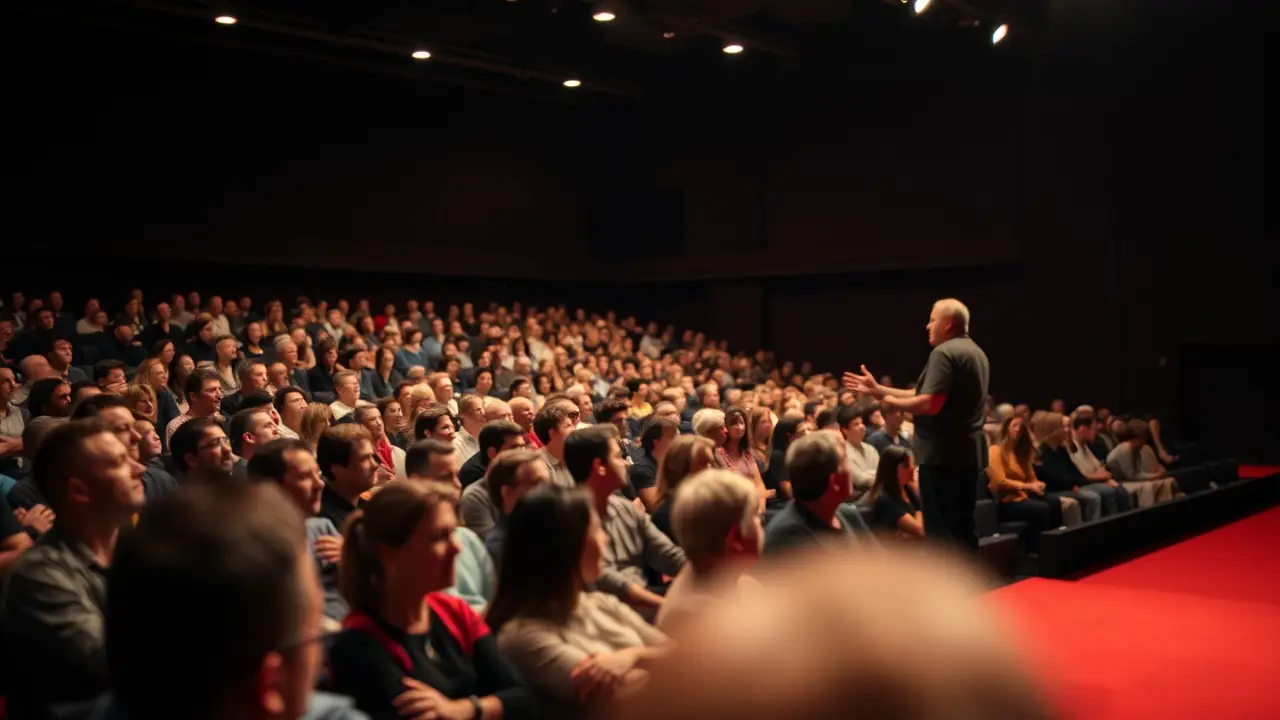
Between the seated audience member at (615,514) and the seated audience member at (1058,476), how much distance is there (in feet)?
13.6

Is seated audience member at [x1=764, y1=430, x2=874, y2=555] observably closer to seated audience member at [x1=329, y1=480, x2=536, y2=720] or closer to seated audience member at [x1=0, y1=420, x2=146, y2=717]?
seated audience member at [x1=329, y1=480, x2=536, y2=720]

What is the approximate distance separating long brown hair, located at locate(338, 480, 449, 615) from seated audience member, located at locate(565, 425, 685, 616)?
4.53ft

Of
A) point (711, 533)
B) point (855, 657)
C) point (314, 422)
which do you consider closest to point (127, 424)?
point (314, 422)

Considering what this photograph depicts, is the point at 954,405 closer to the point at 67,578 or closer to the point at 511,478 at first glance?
the point at 511,478

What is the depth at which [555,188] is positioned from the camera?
16516 mm

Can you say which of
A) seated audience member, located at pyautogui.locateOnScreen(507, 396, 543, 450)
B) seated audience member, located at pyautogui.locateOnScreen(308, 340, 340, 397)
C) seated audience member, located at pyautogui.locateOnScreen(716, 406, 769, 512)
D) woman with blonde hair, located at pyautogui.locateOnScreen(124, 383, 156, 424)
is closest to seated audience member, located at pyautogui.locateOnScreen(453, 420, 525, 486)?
seated audience member, located at pyautogui.locateOnScreen(507, 396, 543, 450)

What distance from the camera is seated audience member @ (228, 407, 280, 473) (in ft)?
14.4

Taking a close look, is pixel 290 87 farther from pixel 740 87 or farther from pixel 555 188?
pixel 740 87

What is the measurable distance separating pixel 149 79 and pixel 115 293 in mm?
2441

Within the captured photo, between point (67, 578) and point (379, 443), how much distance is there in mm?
2942

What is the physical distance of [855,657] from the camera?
0.54 m

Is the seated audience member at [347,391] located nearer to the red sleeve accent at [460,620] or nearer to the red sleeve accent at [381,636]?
the red sleeve accent at [460,620]

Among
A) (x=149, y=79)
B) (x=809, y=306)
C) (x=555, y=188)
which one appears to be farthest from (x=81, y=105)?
(x=809, y=306)

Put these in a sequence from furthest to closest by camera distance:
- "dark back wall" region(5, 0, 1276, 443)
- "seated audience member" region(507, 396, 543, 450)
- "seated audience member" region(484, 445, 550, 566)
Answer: "dark back wall" region(5, 0, 1276, 443), "seated audience member" region(507, 396, 543, 450), "seated audience member" region(484, 445, 550, 566)
